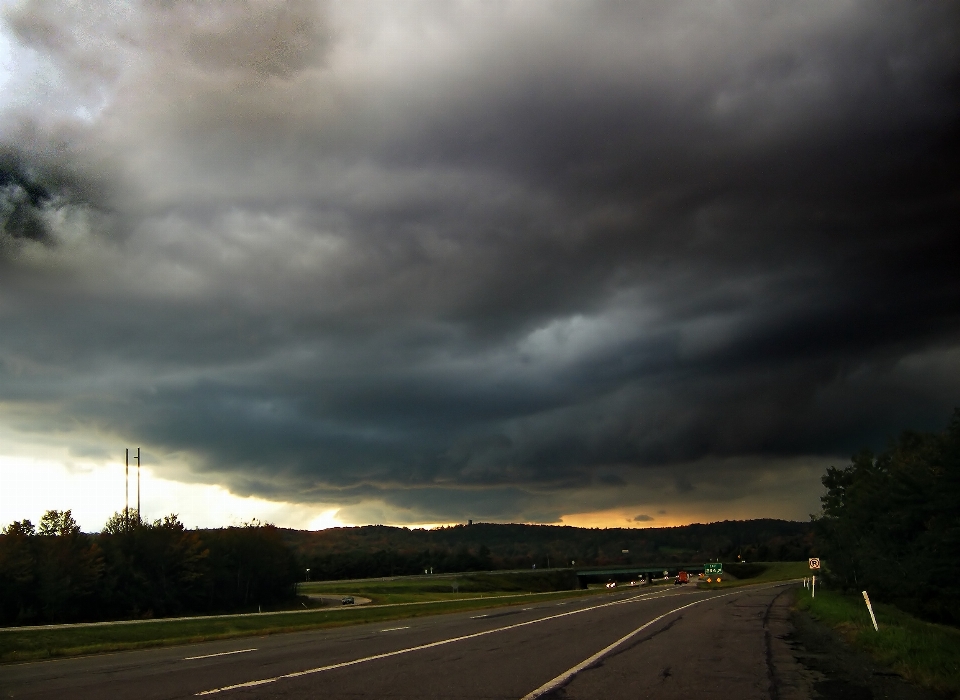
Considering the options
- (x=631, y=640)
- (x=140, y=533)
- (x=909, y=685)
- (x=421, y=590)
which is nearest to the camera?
(x=909, y=685)

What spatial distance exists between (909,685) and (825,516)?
133 m

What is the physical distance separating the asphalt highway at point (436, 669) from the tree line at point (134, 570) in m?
59.3

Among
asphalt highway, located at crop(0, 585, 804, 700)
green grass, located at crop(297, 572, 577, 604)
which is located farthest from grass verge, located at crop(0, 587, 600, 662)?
green grass, located at crop(297, 572, 577, 604)

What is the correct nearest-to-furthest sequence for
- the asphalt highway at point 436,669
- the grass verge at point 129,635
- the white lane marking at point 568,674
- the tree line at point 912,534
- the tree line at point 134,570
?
1. the white lane marking at point 568,674
2. the asphalt highway at point 436,669
3. the grass verge at point 129,635
4. the tree line at point 912,534
5. the tree line at point 134,570

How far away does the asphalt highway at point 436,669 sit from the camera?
46.5 feet

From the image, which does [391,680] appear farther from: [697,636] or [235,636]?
[235,636]

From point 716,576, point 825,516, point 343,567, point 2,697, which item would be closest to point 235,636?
point 2,697

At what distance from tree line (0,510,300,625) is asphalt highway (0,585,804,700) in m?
59.3

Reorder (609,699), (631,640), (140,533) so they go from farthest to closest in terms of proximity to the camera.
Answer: (140,533)
(631,640)
(609,699)

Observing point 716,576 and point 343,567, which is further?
point 343,567

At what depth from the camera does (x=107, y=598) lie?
3204 inches

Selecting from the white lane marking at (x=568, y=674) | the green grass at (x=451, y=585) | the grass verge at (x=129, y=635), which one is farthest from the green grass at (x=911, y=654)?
the green grass at (x=451, y=585)

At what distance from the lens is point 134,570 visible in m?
87.1

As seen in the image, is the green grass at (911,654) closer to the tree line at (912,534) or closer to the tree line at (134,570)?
the tree line at (912,534)
